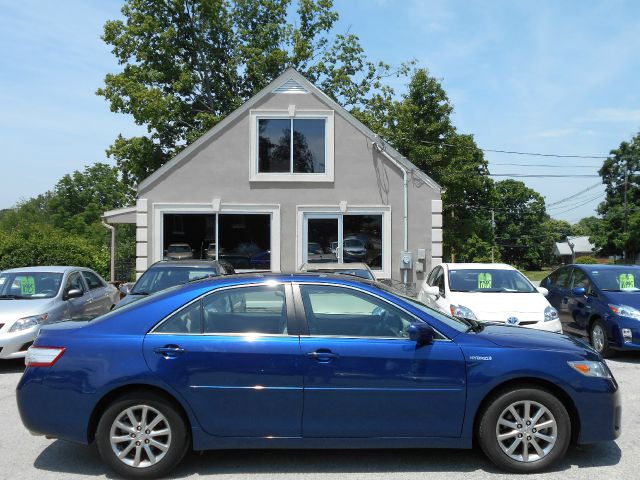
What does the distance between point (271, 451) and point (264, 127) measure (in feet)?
38.1

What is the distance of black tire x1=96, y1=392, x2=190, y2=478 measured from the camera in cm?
441

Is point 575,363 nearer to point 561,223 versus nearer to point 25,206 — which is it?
point 25,206

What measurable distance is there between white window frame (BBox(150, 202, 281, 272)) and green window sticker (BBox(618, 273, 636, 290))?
8.08m

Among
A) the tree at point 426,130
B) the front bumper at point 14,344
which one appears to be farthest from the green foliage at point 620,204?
the front bumper at point 14,344

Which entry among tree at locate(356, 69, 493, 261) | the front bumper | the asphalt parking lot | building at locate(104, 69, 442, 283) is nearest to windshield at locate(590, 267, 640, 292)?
the asphalt parking lot

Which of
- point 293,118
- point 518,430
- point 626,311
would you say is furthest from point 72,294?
point 626,311

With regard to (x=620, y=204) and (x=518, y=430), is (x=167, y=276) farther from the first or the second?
(x=620, y=204)

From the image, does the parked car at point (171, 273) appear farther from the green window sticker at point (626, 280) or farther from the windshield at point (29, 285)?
the green window sticker at point (626, 280)

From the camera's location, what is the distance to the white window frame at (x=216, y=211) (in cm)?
1518

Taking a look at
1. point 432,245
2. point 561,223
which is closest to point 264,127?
point 432,245

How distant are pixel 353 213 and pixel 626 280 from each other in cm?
711

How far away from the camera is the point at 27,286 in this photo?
980 cm

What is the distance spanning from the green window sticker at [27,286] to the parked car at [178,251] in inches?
211

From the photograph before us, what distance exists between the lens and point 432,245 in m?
15.7
